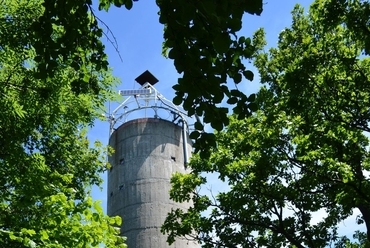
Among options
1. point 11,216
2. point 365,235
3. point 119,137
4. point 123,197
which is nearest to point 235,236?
point 365,235

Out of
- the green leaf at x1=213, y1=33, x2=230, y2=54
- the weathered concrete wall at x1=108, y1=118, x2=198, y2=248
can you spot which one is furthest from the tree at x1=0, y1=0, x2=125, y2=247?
the weathered concrete wall at x1=108, y1=118, x2=198, y2=248

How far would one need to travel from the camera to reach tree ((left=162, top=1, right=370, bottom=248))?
1016 centimetres

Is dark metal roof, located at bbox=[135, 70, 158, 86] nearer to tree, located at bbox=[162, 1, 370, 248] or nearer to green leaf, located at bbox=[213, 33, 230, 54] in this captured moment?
tree, located at bbox=[162, 1, 370, 248]

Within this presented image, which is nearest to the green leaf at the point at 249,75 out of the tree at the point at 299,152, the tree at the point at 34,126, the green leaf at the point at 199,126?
the green leaf at the point at 199,126

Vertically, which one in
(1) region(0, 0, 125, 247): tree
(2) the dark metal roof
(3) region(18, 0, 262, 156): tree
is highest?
(2) the dark metal roof

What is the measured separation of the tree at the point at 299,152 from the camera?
33.3 feet

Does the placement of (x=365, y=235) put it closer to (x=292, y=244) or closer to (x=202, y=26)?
(x=292, y=244)

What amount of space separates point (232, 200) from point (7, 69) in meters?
6.95

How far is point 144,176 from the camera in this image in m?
25.3

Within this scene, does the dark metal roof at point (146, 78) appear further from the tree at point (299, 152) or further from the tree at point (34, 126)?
the tree at point (34, 126)

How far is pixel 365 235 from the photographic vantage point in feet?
42.9

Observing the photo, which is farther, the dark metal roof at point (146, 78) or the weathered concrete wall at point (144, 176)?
the dark metal roof at point (146, 78)

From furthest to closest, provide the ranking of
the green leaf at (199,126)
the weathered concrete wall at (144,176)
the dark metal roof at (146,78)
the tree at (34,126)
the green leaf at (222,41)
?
the dark metal roof at (146,78)
the weathered concrete wall at (144,176)
the tree at (34,126)
the green leaf at (199,126)
the green leaf at (222,41)

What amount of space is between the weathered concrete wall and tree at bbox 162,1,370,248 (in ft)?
30.3
